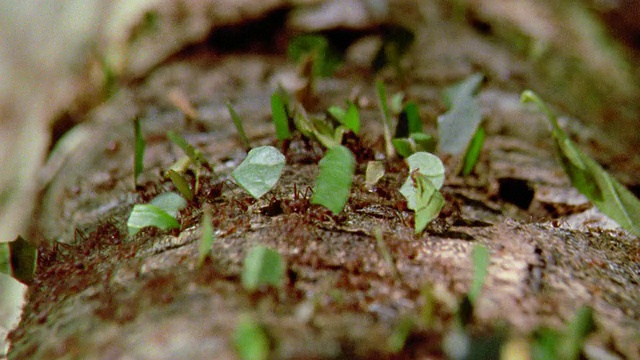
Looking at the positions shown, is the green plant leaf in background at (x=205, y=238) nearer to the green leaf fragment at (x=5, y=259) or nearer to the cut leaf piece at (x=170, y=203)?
the cut leaf piece at (x=170, y=203)

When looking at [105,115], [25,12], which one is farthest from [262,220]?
[25,12]

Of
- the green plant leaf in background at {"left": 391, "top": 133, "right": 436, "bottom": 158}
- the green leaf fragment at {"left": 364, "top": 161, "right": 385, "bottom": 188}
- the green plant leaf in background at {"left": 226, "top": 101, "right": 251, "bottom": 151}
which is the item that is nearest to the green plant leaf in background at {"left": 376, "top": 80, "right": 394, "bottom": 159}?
the green plant leaf in background at {"left": 391, "top": 133, "right": 436, "bottom": 158}

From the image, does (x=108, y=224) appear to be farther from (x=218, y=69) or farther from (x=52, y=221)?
(x=218, y=69)

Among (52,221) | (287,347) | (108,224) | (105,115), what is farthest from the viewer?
(105,115)

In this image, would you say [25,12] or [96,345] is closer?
[96,345]

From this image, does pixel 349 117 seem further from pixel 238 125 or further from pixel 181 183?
pixel 181 183

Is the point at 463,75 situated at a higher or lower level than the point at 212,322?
higher

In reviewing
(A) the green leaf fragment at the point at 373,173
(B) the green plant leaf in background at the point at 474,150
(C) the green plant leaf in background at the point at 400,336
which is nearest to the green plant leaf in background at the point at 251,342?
(C) the green plant leaf in background at the point at 400,336
